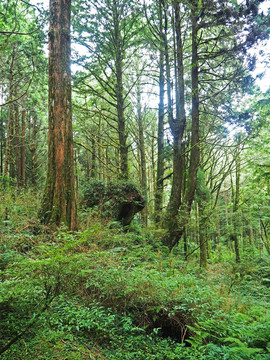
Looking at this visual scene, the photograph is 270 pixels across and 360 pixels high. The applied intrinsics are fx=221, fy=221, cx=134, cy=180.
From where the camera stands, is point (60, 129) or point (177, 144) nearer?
point (60, 129)

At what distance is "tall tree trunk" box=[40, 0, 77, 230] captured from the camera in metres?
5.49

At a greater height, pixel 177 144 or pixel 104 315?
pixel 177 144

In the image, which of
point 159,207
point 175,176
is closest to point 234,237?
point 159,207

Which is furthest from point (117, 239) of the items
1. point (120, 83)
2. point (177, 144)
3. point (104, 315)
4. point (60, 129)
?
point (120, 83)

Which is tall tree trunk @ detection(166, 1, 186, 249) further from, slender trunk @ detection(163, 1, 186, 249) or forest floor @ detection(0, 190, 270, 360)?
forest floor @ detection(0, 190, 270, 360)

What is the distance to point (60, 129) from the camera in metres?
5.75

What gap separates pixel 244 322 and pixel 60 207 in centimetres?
434

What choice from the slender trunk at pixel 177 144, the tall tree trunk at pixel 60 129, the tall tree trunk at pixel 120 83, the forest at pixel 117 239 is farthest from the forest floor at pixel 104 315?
the tall tree trunk at pixel 120 83

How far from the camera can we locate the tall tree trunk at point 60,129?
5.49m

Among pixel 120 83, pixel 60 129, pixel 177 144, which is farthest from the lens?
pixel 120 83

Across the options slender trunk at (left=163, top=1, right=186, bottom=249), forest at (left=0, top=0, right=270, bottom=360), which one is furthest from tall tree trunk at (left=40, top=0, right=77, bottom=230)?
slender trunk at (left=163, top=1, right=186, bottom=249)

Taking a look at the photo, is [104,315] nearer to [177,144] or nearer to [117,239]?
[117,239]

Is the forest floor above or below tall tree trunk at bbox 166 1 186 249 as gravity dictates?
below

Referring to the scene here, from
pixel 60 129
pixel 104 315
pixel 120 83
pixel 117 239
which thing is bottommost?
pixel 104 315
